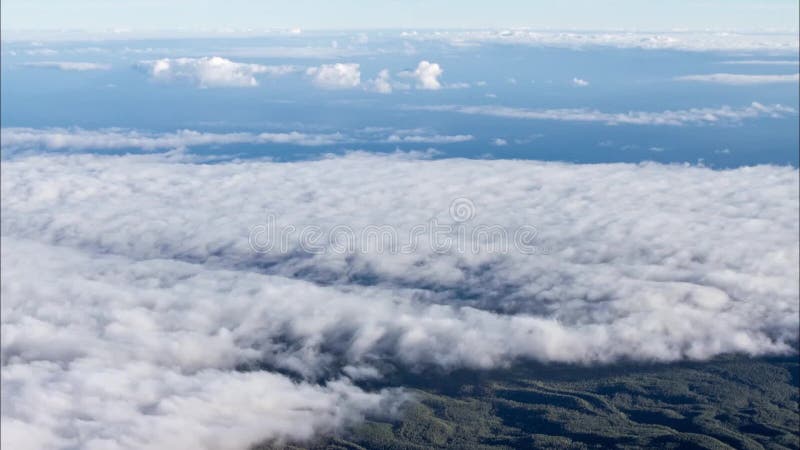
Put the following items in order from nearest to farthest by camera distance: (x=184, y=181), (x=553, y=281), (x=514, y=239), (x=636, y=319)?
(x=636, y=319) → (x=553, y=281) → (x=514, y=239) → (x=184, y=181)

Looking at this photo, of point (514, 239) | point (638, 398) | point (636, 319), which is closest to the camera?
point (638, 398)

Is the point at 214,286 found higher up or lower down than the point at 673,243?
lower down

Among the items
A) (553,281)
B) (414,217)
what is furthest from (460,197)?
(553,281)

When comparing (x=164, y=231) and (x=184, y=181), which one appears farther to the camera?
(x=184, y=181)

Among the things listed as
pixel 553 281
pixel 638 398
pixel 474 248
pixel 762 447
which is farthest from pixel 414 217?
pixel 762 447

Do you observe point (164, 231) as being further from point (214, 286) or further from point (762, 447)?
point (762, 447)

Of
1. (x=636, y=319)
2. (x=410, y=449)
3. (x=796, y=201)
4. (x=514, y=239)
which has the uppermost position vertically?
(x=796, y=201)
